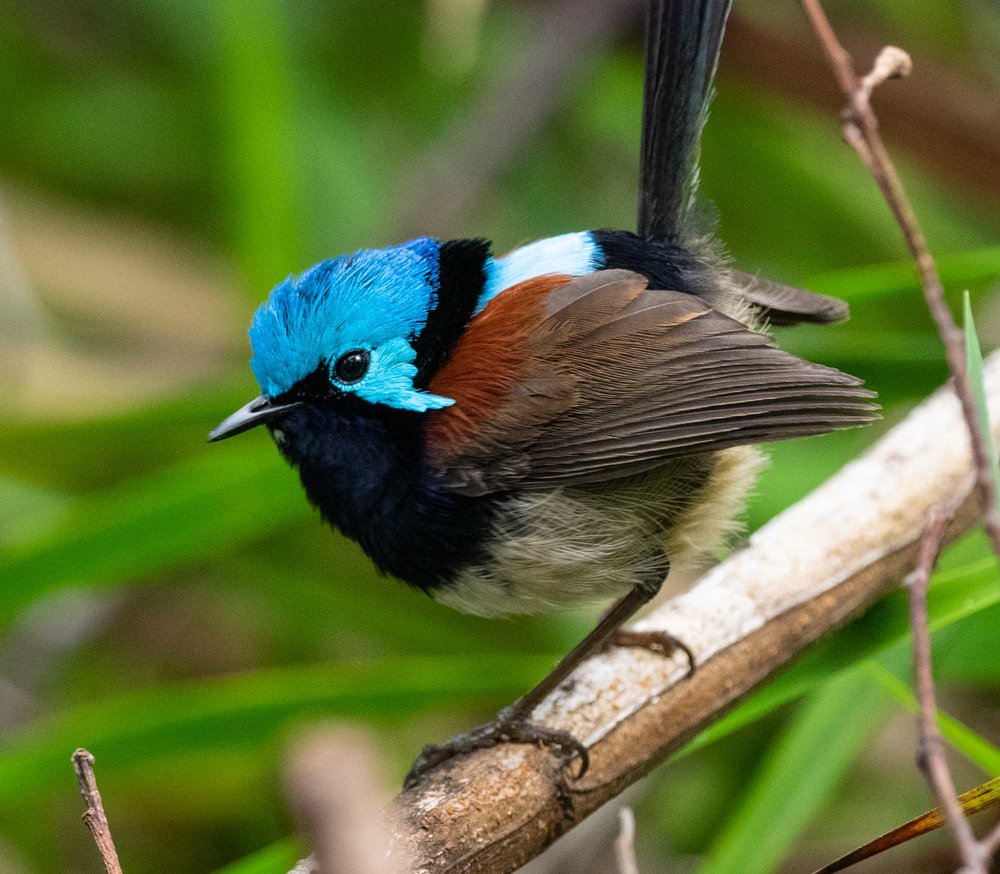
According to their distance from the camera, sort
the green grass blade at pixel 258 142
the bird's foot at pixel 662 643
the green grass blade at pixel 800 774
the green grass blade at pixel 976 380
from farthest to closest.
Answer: the green grass blade at pixel 258 142, the green grass blade at pixel 800 774, the bird's foot at pixel 662 643, the green grass blade at pixel 976 380

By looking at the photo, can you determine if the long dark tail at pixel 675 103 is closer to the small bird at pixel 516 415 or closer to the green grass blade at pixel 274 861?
the small bird at pixel 516 415

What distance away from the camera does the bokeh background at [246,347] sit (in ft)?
9.09

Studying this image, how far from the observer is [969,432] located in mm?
1598

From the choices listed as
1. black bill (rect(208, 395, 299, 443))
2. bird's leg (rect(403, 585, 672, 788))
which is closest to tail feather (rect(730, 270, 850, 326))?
bird's leg (rect(403, 585, 672, 788))

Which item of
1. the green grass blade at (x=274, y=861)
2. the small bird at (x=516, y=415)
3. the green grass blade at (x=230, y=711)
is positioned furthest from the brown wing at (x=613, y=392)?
the green grass blade at (x=274, y=861)

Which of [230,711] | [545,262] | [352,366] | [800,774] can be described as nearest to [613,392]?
[545,262]

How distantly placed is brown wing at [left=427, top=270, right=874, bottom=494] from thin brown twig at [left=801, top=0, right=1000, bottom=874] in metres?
0.60

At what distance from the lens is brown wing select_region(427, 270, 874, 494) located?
89.0 inches

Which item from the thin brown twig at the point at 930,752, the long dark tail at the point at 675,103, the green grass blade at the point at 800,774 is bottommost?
the thin brown twig at the point at 930,752

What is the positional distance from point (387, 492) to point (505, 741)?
0.51 m

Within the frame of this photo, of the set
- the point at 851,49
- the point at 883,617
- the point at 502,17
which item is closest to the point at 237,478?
the point at 883,617

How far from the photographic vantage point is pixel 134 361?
4.69 metres

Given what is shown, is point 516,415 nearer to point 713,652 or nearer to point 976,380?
point 713,652

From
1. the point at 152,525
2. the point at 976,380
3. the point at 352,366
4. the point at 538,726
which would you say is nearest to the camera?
the point at 976,380
